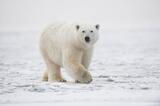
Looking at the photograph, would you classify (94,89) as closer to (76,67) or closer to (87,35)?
(76,67)

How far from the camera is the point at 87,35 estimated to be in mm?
7406

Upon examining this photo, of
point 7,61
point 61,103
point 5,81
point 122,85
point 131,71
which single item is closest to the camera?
point 61,103

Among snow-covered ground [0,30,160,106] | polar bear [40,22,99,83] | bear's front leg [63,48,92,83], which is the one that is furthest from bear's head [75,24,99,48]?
snow-covered ground [0,30,160,106]

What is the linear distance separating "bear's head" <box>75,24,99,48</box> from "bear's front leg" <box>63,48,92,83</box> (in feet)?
0.67

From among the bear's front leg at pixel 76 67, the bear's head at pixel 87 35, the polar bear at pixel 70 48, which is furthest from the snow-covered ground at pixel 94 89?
the bear's head at pixel 87 35

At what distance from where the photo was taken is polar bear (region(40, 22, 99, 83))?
7.42 m

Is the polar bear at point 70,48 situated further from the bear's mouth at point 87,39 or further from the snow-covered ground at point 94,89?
the snow-covered ground at point 94,89

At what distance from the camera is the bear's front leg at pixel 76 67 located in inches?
290

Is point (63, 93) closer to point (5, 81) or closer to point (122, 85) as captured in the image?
point (122, 85)

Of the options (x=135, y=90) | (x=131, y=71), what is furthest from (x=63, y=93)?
(x=131, y=71)

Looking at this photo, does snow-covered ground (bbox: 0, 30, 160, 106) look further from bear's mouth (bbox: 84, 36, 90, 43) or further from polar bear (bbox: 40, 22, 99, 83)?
bear's mouth (bbox: 84, 36, 90, 43)

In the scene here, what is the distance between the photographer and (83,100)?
5719mm

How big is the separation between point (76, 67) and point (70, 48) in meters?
0.36

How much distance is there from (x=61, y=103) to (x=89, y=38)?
201 centimetres
